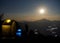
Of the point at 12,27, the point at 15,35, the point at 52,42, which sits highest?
the point at 12,27

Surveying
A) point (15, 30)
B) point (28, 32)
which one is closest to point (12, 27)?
point (15, 30)

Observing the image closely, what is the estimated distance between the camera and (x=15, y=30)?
8633mm

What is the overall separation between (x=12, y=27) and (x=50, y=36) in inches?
100

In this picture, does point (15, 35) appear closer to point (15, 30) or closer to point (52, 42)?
point (15, 30)

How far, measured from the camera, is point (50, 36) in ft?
26.9

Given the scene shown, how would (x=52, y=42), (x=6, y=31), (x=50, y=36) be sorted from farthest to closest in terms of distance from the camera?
1. (x=6, y=31)
2. (x=50, y=36)
3. (x=52, y=42)

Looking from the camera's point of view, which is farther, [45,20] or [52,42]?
[45,20]

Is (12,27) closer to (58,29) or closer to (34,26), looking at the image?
(34,26)

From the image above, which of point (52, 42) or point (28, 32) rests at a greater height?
point (28, 32)

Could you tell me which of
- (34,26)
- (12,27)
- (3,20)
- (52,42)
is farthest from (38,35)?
(3,20)

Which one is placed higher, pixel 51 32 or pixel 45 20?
pixel 45 20

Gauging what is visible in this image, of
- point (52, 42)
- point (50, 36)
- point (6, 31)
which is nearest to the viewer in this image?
point (52, 42)

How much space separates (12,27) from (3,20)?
29.3 inches

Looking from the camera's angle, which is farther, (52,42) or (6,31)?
(6,31)
